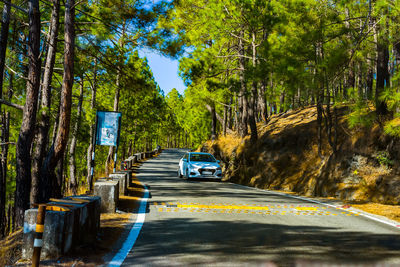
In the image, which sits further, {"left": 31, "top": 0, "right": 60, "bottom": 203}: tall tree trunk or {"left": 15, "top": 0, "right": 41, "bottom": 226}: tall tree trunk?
{"left": 31, "top": 0, "right": 60, "bottom": 203}: tall tree trunk

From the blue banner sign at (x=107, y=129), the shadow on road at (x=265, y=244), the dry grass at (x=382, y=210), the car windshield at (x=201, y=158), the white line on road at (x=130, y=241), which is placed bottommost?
the white line on road at (x=130, y=241)

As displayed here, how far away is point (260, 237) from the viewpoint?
600cm

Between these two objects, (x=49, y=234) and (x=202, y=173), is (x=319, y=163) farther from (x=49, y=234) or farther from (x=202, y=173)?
(x=49, y=234)

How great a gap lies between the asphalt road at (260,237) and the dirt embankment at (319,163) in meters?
3.71


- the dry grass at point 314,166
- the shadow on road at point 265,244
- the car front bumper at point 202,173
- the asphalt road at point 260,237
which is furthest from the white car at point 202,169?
the shadow on road at point 265,244

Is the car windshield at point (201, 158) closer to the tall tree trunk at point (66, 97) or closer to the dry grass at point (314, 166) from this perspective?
the dry grass at point (314, 166)

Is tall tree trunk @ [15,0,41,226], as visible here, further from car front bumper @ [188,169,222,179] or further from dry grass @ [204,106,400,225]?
dry grass @ [204,106,400,225]

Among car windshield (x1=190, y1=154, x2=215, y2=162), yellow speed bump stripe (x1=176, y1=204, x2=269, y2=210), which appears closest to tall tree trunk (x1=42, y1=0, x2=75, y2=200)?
yellow speed bump stripe (x1=176, y1=204, x2=269, y2=210)

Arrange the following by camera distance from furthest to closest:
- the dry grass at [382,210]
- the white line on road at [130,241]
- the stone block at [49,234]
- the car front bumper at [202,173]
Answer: the car front bumper at [202,173] < the dry grass at [382,210] < the white line on road at [130,241] < the stone block at [49,234]

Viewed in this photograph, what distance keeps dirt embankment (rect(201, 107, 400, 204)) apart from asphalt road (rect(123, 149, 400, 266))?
3.71 meters

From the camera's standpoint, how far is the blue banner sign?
13576 millimetres

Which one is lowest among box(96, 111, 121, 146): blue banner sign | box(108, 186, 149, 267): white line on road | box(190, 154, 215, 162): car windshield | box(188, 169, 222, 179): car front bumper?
box(108, 186, 149, 267): white line on road

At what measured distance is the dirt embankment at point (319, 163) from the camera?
1212 centimetres

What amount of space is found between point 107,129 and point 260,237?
912cm
